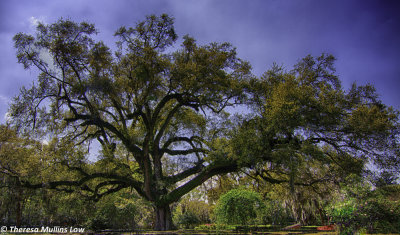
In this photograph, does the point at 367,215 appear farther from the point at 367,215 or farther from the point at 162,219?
the point at 162,219

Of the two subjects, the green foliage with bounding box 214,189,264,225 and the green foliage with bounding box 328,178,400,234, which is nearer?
the green foliage with bounding box 328,178,400,234

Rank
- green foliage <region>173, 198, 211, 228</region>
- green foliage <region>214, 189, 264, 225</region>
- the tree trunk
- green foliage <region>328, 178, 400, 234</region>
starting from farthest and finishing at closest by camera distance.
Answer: green foliage <region>173, 198, 211, 228</region> < the tree trunk < green foliage <region>214, 189, 264, 225</region> < green foliage <region>328, 178, 400, 234</region>

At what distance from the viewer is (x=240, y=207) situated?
463 inches

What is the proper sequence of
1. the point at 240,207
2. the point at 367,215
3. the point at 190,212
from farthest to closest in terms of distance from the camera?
the point at 190,212
the point at 240,207
the point at 367,215

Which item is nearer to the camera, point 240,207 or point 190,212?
point 240,207

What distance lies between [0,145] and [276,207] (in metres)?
25.3

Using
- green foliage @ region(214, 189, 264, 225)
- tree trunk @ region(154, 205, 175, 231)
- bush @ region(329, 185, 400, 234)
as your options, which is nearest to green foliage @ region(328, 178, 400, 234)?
bush @ region(329, 185, 400, 234)

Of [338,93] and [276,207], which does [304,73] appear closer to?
[338,93]

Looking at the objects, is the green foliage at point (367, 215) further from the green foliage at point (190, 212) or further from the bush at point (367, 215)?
the green foliage at point (190, 212)

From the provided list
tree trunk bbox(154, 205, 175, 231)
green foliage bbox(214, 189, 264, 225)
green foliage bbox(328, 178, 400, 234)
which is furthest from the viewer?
tree trunk bbox(154, 205, 175, 231)

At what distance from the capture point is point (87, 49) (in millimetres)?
15734

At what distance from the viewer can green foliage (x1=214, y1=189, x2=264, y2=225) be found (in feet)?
38.5

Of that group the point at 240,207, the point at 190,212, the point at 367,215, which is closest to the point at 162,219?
the point at 240,207

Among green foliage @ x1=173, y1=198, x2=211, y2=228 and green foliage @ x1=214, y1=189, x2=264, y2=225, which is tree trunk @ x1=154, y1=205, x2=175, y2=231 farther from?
green foliage @ x1=173, y1=198, x2=211, y2=228
